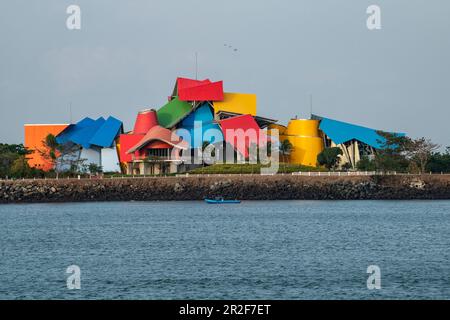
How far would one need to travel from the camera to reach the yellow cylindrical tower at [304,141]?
10569cm

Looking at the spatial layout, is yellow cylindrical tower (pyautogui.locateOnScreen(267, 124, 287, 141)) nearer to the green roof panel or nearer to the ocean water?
the green roof panel

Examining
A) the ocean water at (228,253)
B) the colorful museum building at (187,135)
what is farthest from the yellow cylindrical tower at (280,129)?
the ocean water at (228,253)

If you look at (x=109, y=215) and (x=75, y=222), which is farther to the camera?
(x=109, y=215)

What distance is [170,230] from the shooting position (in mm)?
52125

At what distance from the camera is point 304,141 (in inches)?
4173

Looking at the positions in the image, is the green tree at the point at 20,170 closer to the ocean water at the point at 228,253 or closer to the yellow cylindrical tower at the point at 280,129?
the ocean water at the point at 228,253

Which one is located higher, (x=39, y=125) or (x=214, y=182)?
(x=39, y=125)

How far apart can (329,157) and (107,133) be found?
28434 millimetres

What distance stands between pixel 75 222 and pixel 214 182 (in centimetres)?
2656

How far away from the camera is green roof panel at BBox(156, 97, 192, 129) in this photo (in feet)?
348

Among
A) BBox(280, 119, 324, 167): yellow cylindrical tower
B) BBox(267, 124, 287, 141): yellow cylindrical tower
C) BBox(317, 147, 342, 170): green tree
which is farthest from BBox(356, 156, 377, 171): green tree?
BBox(267, 124, 287, 141): yellow cylindrical tower

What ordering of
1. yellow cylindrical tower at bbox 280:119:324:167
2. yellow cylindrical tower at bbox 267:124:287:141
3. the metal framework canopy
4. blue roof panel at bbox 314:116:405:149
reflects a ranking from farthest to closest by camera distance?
yellow cylindrical tower at bbox 267:124:287:141, yellow cylindrical tower at bbox 280:119:324:167, the metal framework canopy, blue roof panel at bbox 314:116:405:149
